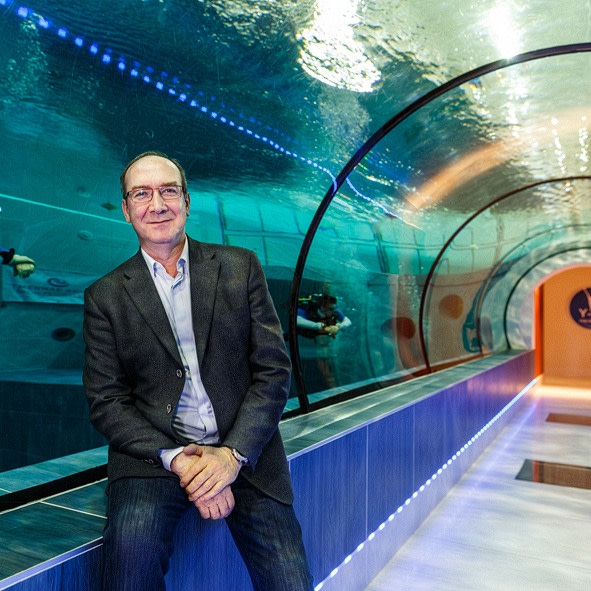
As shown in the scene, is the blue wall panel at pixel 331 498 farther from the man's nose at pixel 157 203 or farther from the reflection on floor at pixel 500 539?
the man's nose at pixel 157 203

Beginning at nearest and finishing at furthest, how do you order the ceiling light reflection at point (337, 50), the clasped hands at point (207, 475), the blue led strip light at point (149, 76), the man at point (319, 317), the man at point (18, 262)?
the clasped hands at point (207, 475) → the blue led strip light at point (149, 76) → the man at point (18, 262) → the ceiling light reflection at point (337, 50) → the man at point (319, 317)

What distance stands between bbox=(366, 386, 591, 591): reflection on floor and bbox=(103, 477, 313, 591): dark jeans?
1750 millimetres

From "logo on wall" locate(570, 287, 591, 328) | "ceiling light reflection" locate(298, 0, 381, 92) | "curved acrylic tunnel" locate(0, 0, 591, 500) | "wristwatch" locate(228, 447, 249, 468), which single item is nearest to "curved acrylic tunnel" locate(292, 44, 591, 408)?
"curved acrylic tunnel" locate(0, 0, 591, 500)

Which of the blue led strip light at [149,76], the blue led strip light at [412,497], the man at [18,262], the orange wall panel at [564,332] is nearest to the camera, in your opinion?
the blue led strip light at [149,76]

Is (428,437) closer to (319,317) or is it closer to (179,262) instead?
(319,317)

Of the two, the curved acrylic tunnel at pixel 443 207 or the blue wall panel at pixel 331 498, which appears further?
the curved acrylic tunnel at pixel 443 207

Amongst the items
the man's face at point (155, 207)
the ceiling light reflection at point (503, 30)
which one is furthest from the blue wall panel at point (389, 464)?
the ceiling light reflection at point (503, 30)

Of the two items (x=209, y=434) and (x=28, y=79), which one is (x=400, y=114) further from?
(x=209, y=434)

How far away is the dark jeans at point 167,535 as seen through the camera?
1.58m

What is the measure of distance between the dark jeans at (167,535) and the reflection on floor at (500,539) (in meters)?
1.75

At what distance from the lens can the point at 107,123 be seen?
3066 millimetres

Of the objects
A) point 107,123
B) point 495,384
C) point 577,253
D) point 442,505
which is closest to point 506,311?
point 577,253

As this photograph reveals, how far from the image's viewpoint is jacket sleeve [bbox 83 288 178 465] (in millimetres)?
1773

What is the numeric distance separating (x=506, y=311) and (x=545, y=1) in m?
12.3
